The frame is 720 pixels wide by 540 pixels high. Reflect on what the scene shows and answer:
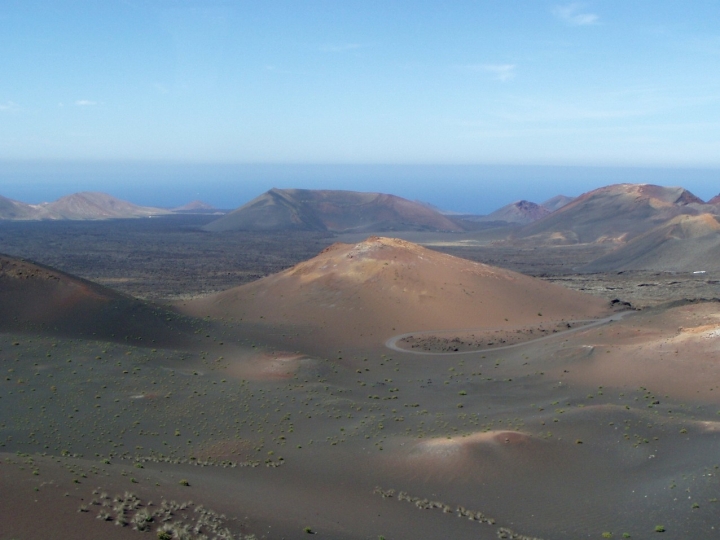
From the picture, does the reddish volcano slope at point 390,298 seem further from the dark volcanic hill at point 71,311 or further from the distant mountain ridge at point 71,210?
the distant mountain ridge at point 71,210

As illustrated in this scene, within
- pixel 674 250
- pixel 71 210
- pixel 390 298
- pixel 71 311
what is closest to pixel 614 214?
pixel 674 250

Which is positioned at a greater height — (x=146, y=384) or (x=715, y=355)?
(x=715, y=355)

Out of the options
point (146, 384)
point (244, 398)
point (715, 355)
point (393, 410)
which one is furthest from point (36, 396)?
point (715, 355)

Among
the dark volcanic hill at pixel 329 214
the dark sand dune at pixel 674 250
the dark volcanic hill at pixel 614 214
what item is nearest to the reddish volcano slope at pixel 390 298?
the dark sand dune at pixel 674 250

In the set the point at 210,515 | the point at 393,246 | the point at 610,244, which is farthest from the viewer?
the point at 610,244

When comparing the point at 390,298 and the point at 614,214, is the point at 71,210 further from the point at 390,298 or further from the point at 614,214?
the point at 390,298

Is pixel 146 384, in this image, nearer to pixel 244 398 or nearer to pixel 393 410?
pixel 244 398

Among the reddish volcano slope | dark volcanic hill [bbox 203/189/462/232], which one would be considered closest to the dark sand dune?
the reddish volcano slope

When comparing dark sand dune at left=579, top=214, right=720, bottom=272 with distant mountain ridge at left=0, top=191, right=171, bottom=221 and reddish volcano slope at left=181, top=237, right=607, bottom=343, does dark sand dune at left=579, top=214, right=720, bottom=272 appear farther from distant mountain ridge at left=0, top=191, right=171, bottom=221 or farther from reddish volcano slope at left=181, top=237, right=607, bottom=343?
distant mountain ridge at left=0, top=191, right=171, bottom=221
